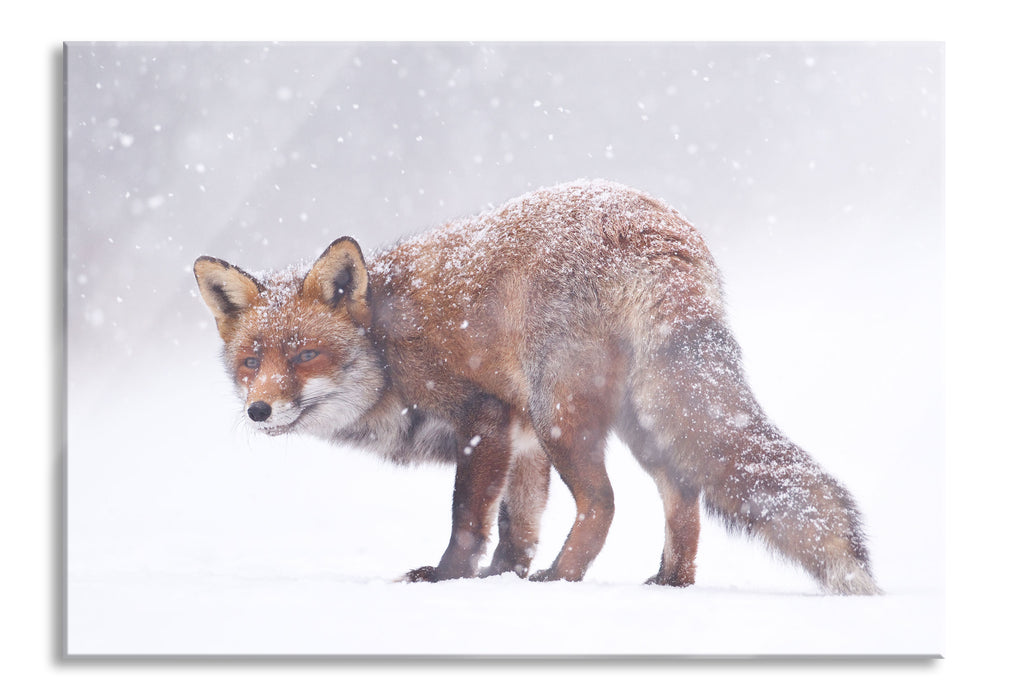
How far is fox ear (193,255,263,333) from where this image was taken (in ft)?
11.7

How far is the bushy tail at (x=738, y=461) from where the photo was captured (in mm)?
3055

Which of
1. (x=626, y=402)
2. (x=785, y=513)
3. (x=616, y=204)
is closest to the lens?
(x=785, y=513)

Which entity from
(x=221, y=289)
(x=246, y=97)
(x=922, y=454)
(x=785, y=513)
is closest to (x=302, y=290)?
(x=221, y=289)

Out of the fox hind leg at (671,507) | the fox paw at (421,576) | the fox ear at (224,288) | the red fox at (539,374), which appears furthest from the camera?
the fox ear at (224,288)

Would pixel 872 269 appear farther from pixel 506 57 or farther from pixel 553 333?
pixel 506 57

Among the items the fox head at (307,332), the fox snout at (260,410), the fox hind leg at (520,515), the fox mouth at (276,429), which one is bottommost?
the fox hind leg at (520,515)

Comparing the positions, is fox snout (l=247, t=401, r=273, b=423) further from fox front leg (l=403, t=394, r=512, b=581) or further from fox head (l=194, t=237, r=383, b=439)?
fox front leg (l=403, t=394, r=512, b=581)

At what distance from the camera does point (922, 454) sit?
136 inches

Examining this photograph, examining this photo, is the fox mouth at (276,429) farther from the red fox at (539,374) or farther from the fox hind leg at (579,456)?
Result: the fox hind leg at (579,456)

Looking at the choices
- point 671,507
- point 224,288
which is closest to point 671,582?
point 671,507

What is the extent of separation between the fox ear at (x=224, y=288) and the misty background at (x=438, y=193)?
0.16ft

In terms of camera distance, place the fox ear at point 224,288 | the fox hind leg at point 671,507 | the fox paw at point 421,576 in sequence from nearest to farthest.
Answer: the fox hind leg at point 671,507
the fox paw at point 421,576
the fox ear at point 224,288

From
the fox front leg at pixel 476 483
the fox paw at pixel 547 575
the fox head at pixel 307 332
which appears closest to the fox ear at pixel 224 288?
the fox head at pixel 307 332
